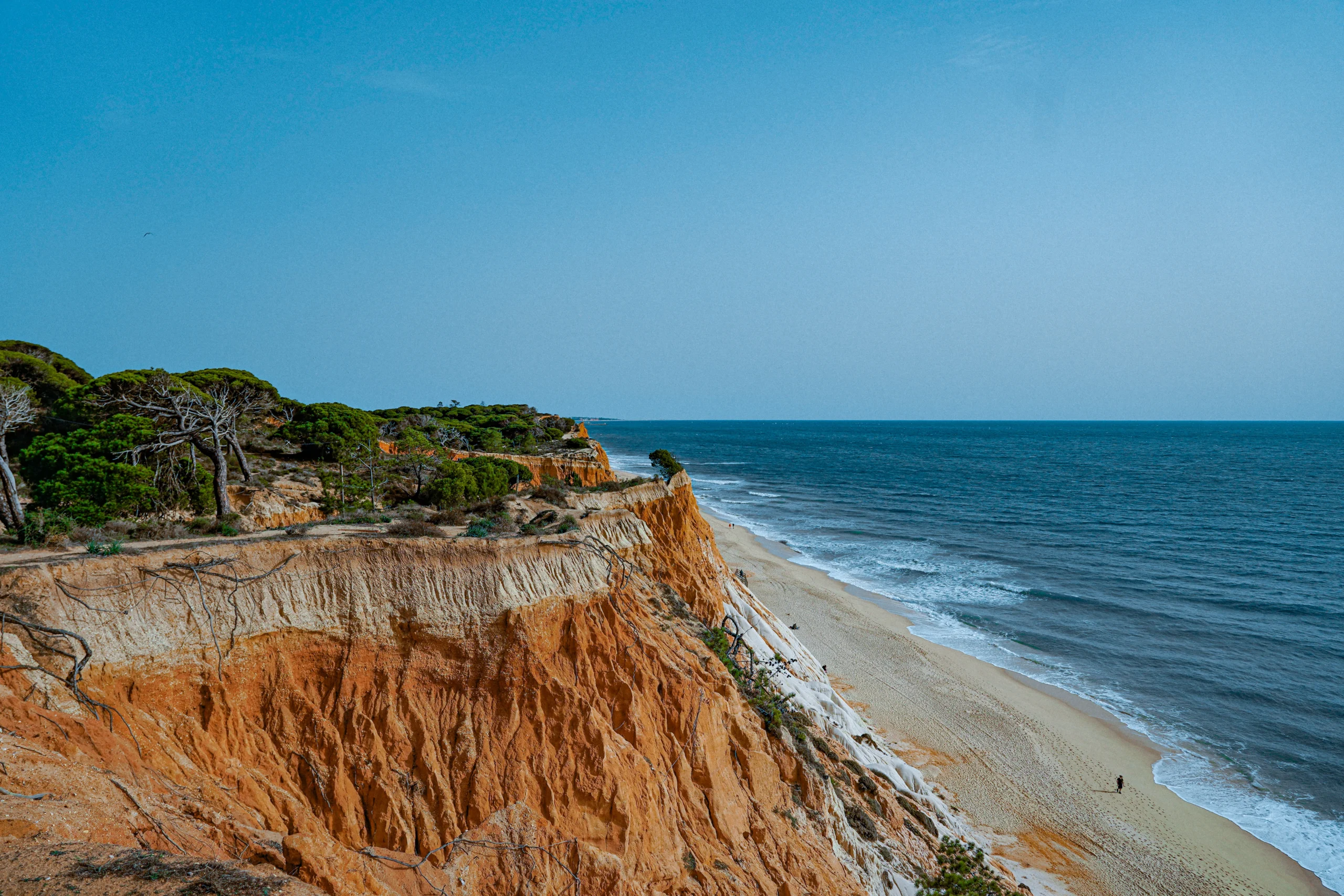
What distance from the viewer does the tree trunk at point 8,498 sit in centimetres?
1727

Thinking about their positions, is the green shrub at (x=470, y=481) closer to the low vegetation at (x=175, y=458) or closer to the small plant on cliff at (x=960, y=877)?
the low vegetation at (x=175, y=458)

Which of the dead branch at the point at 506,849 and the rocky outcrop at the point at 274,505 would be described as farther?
the rocky outcrop at the point at 274,505

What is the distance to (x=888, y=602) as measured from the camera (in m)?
45.4

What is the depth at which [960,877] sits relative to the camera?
17.4 m

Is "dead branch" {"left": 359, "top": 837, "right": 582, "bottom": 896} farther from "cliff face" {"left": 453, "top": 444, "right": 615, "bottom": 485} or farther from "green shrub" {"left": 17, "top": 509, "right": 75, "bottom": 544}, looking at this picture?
"cliff face" {"left": 453, "top": 444, "right": 615, "bottom": 485}

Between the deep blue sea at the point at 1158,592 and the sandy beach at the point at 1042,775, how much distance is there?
1.49 metres

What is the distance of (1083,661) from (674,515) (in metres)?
26.3

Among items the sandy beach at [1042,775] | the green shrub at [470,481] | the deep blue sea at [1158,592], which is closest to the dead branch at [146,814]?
the green shrub at [470,481]

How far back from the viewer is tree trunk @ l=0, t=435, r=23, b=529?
56.6 feet

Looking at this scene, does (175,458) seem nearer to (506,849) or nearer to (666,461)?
(506,849)

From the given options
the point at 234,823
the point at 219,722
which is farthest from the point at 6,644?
the point at 234,823

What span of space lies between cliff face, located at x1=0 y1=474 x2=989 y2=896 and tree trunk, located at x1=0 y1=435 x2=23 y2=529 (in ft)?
29.7

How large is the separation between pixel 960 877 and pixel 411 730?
48.7 ft

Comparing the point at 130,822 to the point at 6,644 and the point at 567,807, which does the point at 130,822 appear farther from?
the point at 567,807
